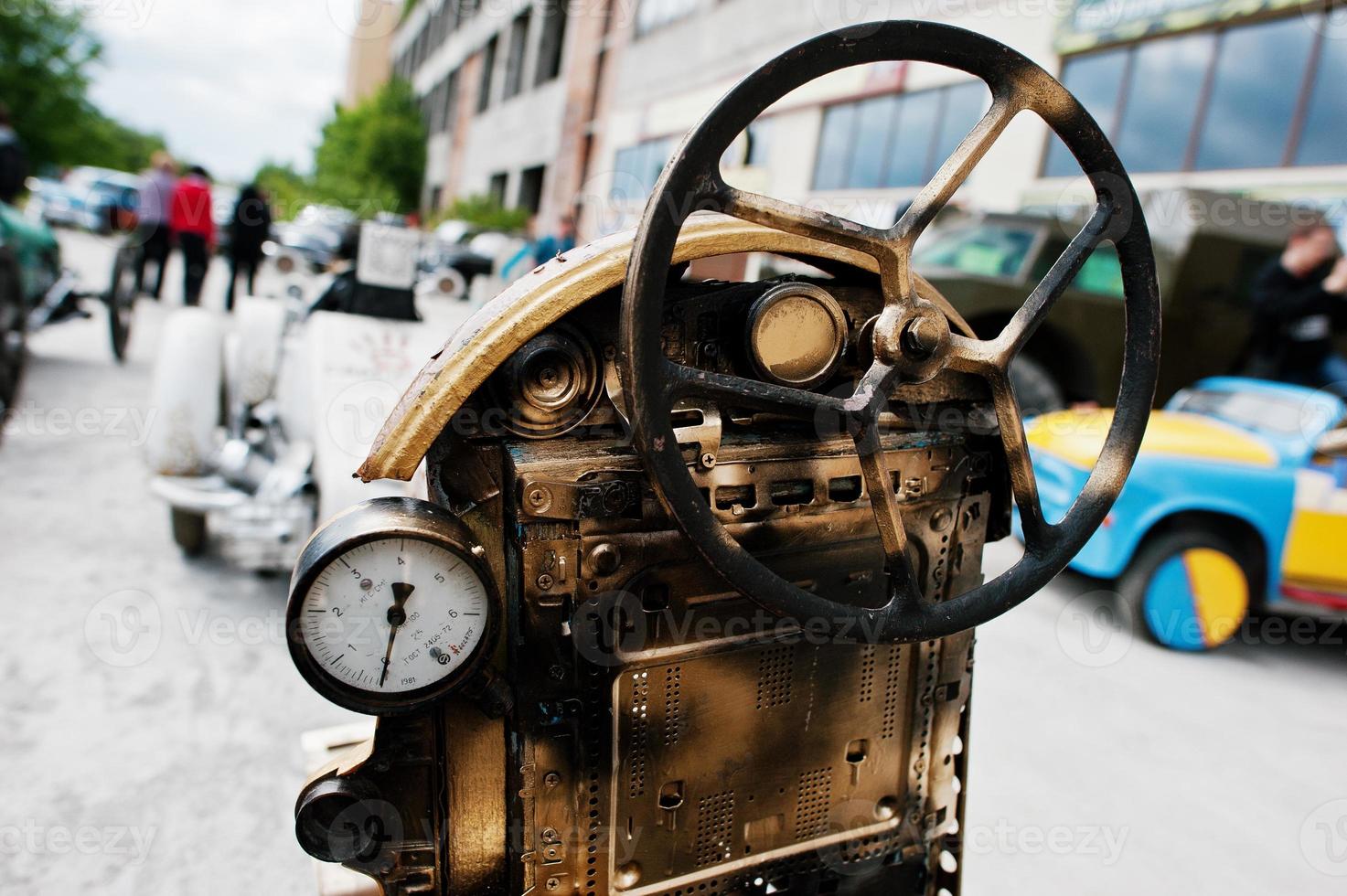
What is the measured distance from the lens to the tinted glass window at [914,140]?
40.0 feet

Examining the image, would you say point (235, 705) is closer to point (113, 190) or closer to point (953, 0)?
point (953, 0)

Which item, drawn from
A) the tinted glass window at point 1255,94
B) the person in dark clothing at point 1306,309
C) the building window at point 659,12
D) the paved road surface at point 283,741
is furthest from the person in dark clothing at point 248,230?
the building window at point 659,12

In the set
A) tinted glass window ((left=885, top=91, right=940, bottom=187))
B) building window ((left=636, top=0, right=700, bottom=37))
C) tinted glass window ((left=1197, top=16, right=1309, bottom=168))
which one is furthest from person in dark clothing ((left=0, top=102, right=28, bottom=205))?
building window ((left=636, top=0, right=700, bottom=37))

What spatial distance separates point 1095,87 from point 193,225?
35.2ft

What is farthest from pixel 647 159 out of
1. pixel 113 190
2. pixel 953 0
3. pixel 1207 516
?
pixel 1207 516

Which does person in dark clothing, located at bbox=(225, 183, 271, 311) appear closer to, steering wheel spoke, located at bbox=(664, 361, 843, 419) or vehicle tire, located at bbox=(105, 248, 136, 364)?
vehicle tire, located at bbox=(105, 248, 136, 364)

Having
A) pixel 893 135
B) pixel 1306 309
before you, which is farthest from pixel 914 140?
pixel 1306 309

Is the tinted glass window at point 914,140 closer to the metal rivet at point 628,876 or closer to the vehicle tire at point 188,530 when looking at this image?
the vehicle tire at point 188,530

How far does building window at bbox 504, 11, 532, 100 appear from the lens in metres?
27.8

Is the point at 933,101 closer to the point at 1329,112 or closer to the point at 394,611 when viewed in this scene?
the point at 1329,112

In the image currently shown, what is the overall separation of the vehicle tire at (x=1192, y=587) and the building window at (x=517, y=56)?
27770mm

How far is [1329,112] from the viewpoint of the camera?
809 centimetres

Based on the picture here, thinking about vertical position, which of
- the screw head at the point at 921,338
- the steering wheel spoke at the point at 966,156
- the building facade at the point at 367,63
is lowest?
the screw head at the point at 921,338

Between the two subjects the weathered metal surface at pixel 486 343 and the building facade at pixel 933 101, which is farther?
the building facade at pixel 933 101
